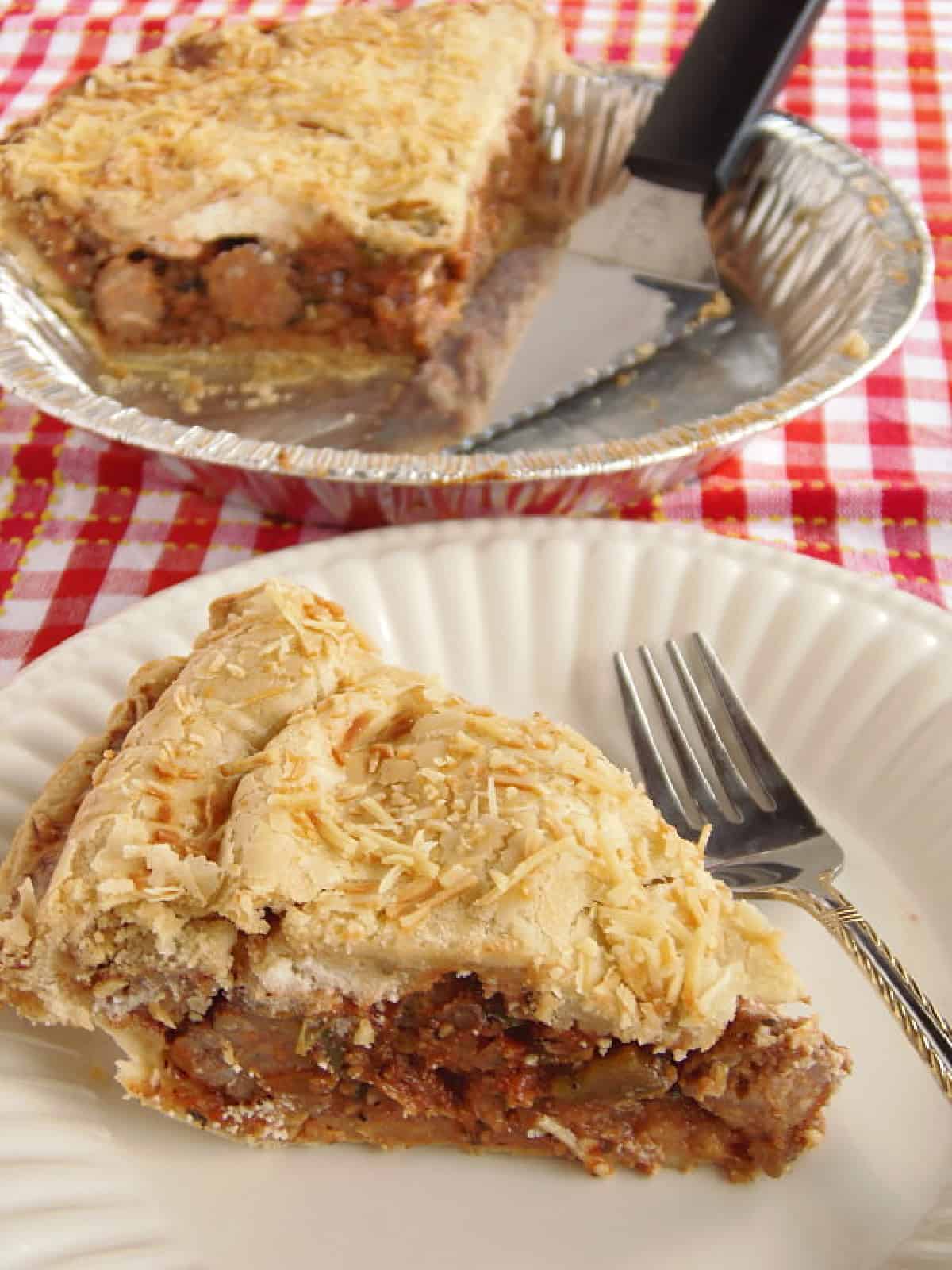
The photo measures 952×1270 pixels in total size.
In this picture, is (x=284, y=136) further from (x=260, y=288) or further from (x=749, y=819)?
(x=749, y=819)

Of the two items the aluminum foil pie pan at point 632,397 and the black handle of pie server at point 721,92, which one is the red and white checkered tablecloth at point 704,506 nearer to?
the aluminum foil pie pan at point 632,397

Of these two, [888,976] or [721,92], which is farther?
[721,92]

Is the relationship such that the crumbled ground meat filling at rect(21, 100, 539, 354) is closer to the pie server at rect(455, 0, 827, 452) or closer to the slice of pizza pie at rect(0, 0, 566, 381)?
the slice of pizza pie at rect(0, 0, 566, 381)

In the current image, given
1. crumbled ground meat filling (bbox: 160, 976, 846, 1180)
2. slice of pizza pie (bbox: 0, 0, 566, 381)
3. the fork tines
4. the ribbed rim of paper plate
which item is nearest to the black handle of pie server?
slice of pizza pie (bbox: 0, 0, 566, 381)

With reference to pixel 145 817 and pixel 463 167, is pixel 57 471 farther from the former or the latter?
pixel 145 817

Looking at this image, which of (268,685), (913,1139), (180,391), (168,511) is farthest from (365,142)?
(913,1139)

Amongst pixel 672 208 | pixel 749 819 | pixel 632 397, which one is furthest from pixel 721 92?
pixel 749 819
